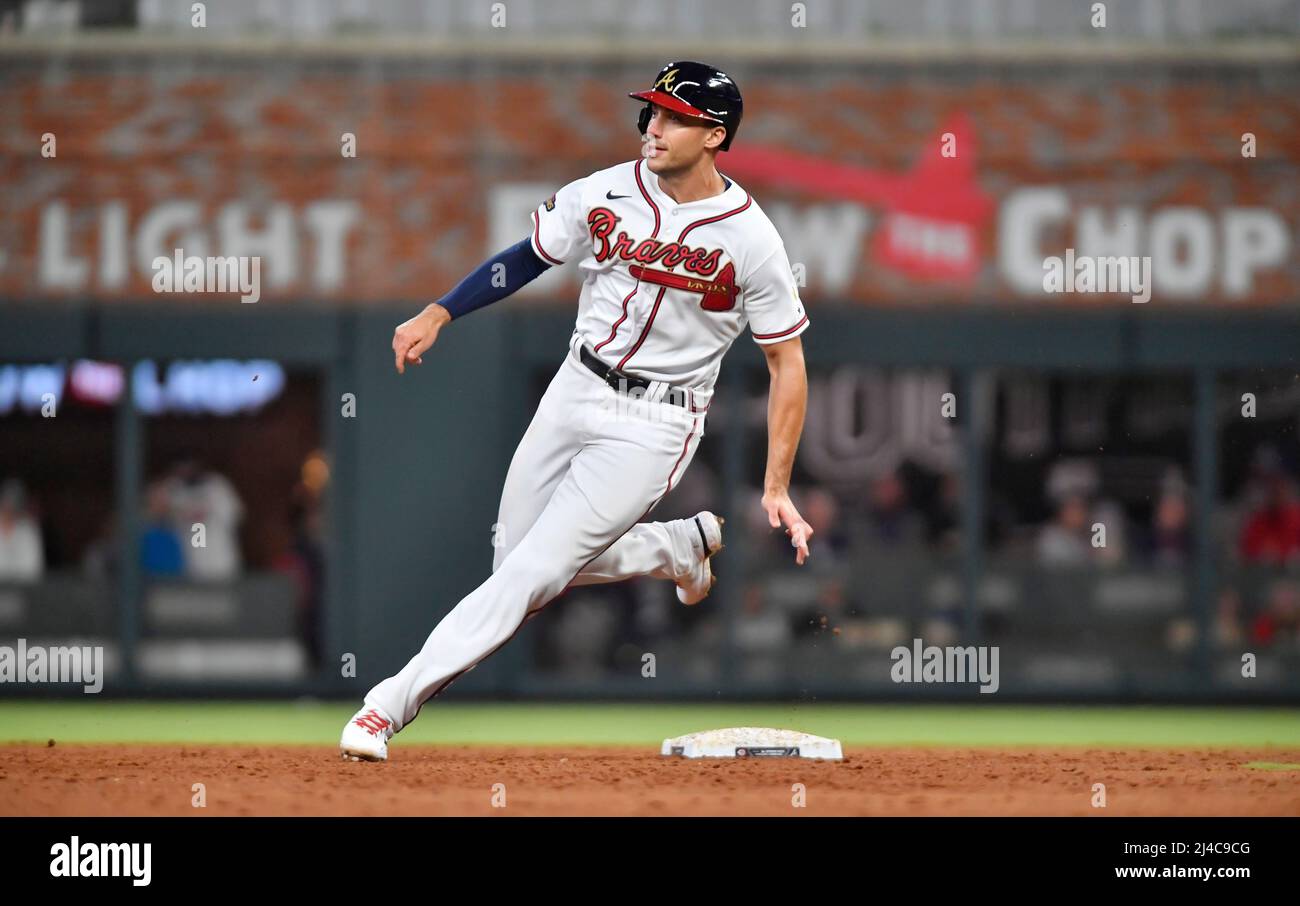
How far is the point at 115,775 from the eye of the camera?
21.1ft

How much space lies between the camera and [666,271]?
6.04m

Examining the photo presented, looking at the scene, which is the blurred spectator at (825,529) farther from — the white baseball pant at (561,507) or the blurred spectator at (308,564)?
the white baseball pant at (561,507)

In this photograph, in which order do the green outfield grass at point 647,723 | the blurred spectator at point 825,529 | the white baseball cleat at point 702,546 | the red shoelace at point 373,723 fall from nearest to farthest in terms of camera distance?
1. the red shoelace at point 373,723
2. the white baseball cleat at point 702,546
3. the green outfield grass at point 647,723
4. the blurred spectator at point 825,529

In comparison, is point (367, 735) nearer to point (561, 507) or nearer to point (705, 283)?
point (561, 507)

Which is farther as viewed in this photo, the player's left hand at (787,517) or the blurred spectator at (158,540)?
the blurred spectator at (158,540)

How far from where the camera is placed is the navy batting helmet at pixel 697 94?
590cm

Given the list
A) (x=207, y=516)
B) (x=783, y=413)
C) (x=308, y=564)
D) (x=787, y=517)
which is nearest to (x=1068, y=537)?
(x=308, y=564)

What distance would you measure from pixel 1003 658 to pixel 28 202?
7220mm

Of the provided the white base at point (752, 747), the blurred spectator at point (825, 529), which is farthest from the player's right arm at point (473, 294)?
the blurred spectator at point (825, 529)

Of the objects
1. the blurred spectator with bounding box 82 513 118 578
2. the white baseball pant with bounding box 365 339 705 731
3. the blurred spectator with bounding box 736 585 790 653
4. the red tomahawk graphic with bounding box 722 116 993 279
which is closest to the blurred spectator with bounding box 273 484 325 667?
the blurred spectator with bounding box 82 513 118 578

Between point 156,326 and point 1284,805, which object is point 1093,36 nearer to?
point 156,326

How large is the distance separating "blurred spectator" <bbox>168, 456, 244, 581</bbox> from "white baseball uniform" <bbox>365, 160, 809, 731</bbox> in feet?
20.3

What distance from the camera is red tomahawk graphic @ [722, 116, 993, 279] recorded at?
1216 cm

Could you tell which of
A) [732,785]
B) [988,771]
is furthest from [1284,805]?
[732,785]
